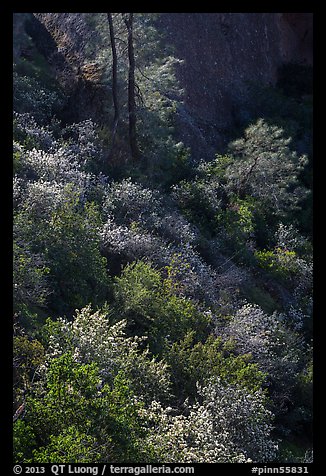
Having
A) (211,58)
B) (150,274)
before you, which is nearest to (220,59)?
(211,58)

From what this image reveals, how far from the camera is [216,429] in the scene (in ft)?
36.7

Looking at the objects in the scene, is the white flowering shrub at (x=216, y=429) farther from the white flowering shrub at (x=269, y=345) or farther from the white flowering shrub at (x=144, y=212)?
the white flowering shrub at (x=144, y=212)

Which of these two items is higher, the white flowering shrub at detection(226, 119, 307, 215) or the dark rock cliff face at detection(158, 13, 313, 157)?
the dark rock cliff face at detection(158, 13, 313, 157)

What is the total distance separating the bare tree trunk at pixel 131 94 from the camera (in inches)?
728

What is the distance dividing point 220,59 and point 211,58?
57 centimetres

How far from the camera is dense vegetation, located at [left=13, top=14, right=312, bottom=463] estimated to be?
9.52m

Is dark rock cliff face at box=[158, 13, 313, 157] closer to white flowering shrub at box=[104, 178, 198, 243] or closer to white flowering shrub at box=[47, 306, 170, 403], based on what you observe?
white flowering shrub at box=[104, 178, 198, 243]

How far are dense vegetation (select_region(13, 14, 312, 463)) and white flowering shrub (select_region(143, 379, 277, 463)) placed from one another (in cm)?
3

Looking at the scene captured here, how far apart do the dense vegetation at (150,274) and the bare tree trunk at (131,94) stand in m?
0.11

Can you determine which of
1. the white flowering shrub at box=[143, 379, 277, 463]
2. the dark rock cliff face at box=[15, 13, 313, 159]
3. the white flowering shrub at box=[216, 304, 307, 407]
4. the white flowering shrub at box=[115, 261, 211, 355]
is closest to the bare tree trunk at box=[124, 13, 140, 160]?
the dark rock cliff face at box=[15, 13, 313, 159]
